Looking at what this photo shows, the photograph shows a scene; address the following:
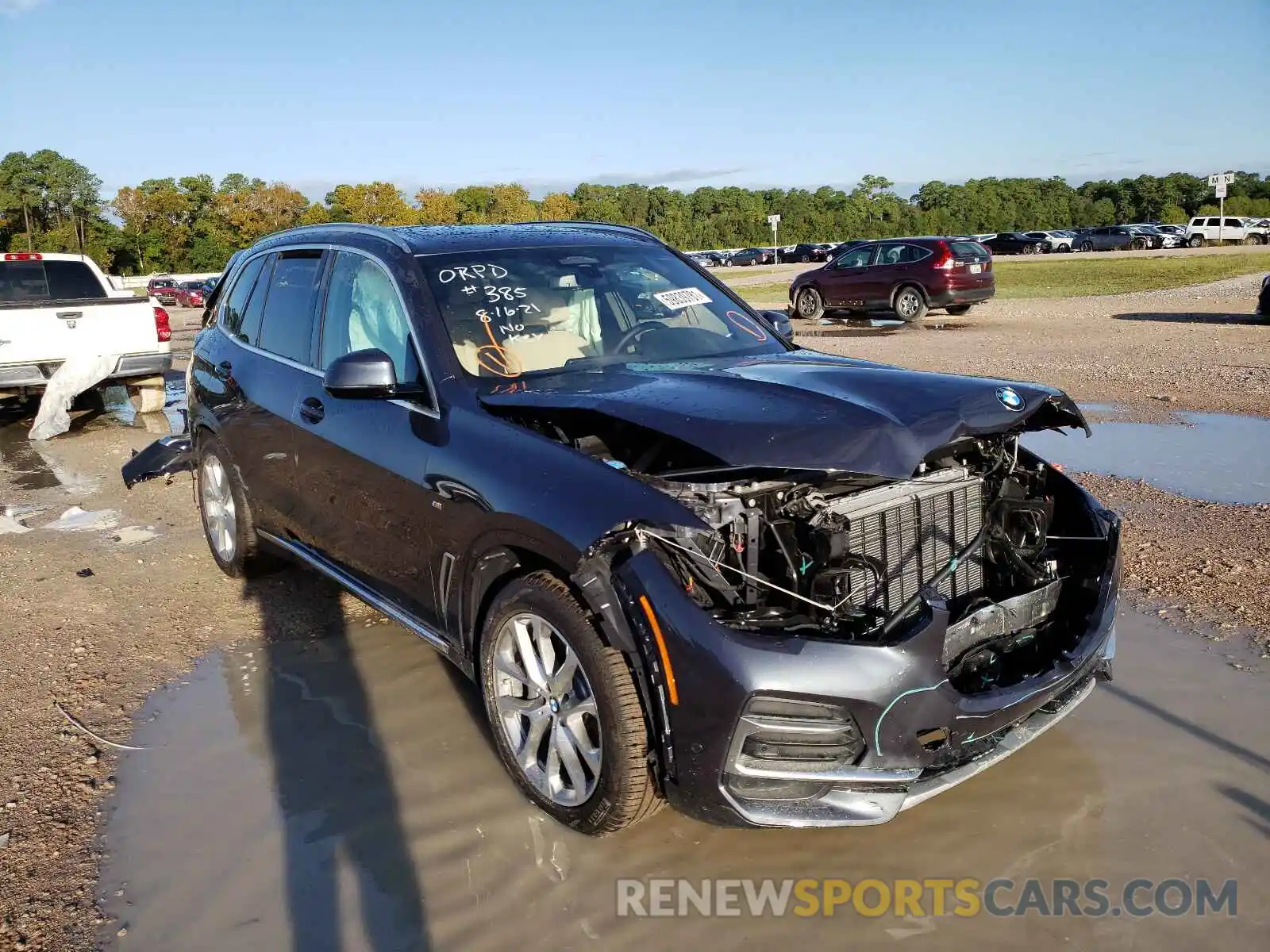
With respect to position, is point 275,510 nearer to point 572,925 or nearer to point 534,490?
point 534,490

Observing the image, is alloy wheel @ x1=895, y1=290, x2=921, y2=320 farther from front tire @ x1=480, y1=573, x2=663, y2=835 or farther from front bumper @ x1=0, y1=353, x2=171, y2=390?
front tire @ x1=480, y1=573, x2=663, y2=835

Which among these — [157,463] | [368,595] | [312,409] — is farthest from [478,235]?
[157,463]

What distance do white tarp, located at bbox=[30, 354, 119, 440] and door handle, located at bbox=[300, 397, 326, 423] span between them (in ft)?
26.5

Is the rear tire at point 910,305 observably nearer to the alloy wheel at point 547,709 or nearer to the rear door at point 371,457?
the rear door at point 371,457

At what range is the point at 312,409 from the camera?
4492 millimetres

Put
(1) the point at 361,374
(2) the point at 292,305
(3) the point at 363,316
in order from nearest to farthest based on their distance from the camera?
(1) the point at 361,374 < (3) the point at 363,316 < (2) the point at 292,305

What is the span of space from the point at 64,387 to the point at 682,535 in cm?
1048

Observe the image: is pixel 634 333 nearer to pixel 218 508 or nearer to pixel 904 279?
pixel 218 508

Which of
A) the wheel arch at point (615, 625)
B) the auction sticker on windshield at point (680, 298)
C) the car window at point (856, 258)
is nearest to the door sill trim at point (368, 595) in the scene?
the wheel arch at point (615, 625)

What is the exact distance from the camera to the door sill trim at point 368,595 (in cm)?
377

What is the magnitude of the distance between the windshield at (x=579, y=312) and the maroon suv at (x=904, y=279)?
1607 cm

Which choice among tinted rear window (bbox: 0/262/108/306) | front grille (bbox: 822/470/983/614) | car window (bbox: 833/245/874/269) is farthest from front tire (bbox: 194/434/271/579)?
car window (bbox: 833/245/874/269)

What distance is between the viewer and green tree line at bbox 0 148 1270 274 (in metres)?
76.1

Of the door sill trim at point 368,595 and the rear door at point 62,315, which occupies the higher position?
the rear door at point 62,315
